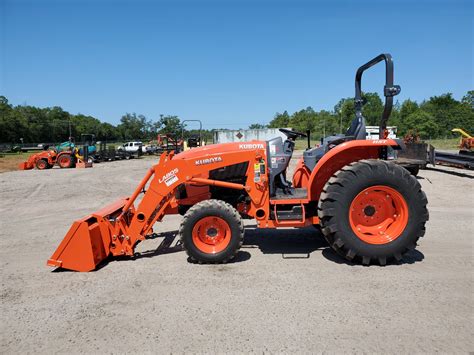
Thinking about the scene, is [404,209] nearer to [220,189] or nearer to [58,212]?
[220,189]

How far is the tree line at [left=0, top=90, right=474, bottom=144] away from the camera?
5700 cm

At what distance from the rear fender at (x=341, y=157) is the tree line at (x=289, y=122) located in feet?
118

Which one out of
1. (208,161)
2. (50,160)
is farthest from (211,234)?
(50,160)

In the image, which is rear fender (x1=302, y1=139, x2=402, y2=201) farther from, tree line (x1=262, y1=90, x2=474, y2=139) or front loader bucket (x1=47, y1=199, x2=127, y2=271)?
tree line (x1=262, y1=90, x2=474, y2=139)

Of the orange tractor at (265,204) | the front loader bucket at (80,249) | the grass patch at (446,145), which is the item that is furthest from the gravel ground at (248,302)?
the grass patch at (446,145)

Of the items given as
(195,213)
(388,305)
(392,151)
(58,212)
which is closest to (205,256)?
(195,213)

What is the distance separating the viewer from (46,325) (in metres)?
3.16

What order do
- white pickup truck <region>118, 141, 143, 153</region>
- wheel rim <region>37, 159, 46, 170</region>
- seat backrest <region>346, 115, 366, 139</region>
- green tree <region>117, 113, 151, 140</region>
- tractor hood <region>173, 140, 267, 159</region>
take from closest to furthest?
tractor hood <region>173, 140, 267, 159</region>, seat backrest <region>346, 115, 366, 139</region>, wheel rim <region>37, 159, 46, 170</region>, white pickup truck <region>118, 141, 143, 153</region>, green tree <region>117, 113, 151, 140</region>

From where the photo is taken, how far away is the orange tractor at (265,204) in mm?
4348

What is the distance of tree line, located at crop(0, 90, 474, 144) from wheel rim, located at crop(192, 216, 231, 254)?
37.1 meters

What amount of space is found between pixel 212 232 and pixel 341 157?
6.67ft

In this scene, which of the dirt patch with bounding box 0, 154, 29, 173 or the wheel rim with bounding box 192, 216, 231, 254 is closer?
the wheel rim with bounding box 192, 216, 231, 254

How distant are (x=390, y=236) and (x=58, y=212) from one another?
24.8 feet

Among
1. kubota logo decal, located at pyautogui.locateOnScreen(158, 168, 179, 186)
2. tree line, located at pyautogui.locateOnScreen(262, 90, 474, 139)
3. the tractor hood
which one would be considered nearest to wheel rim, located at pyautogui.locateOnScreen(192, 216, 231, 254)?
kubota logo decal, located at pyautogui.locateOnScreen(158, 168, 179, 186)
